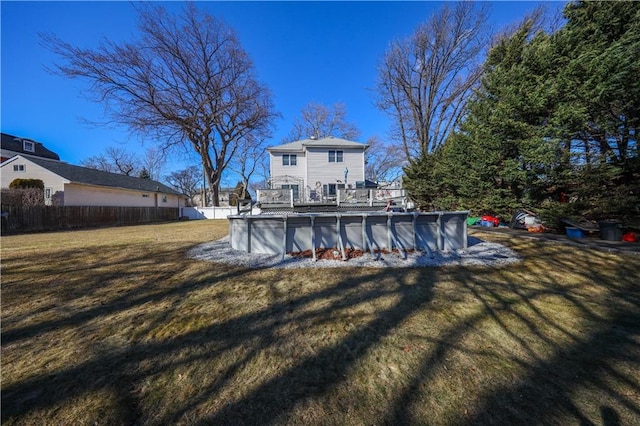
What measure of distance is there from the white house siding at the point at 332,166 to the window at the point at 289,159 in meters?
1.41

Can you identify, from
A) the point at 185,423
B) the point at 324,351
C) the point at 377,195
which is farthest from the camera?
the point at 377,195

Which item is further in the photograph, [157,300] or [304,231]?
[304,231]

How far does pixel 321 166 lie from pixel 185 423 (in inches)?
750

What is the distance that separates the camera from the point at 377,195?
12039 mm

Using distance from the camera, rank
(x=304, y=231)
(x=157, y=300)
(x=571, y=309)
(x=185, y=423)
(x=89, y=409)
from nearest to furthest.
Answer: (x=185, y=423)
(x=89, y=409)
(x=571, y=309)
(x=157, y=300)
(x=304, y=231)

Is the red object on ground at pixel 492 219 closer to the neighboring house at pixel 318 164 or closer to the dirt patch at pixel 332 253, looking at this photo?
the dirt patch at pixel 332 253

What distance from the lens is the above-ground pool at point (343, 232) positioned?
5914 millimetres

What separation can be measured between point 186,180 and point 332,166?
40.9m

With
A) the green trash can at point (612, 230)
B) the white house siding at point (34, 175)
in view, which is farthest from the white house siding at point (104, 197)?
the green trash can at point (612, 230)

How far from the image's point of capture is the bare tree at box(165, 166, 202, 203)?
48156mm

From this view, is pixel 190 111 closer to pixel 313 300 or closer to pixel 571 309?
pixel 313 300

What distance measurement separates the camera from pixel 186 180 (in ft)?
159

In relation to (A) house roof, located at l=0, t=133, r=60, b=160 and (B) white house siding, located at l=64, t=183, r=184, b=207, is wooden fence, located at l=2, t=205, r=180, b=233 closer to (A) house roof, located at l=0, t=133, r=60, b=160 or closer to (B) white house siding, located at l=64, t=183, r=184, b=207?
(B) white house siding, located at l=64, t=183, r=184, b=207

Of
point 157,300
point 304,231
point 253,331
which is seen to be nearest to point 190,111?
point 304,231
